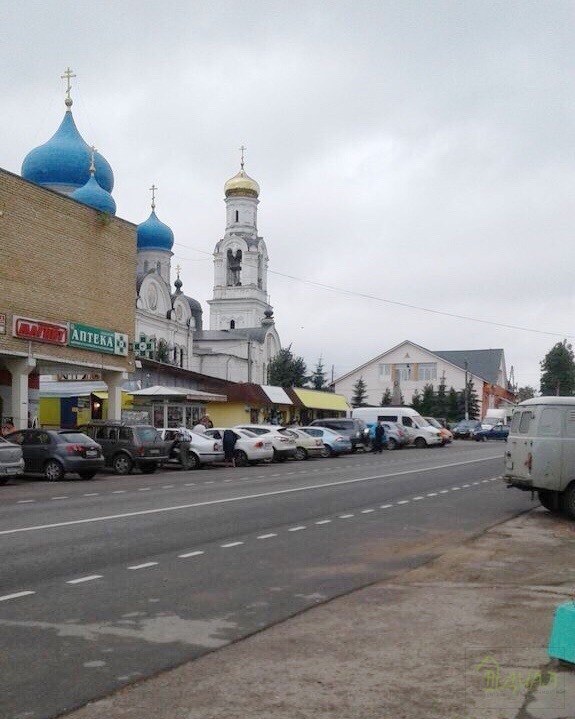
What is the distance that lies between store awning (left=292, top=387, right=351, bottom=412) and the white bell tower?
101 ft

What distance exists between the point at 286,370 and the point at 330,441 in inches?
1779

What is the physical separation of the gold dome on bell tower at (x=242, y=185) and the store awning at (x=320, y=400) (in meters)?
34.6

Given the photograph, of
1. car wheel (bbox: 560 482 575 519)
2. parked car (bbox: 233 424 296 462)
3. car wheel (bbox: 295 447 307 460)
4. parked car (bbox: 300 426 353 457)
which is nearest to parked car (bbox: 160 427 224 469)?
parked car (bbox: 233 424 296 462)

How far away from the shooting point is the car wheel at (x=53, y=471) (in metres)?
23.0

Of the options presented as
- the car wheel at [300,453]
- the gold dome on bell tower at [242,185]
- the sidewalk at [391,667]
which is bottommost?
the sidewalk at [391,667]

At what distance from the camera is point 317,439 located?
35.8m

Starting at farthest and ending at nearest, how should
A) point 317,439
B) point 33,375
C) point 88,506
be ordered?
1. point 317,439
2. point 33,375
3. point 88,506

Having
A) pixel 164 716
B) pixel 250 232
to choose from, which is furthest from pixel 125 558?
pixel 250 232

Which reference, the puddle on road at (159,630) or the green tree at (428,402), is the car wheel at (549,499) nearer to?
the puddle on road at (159,630)

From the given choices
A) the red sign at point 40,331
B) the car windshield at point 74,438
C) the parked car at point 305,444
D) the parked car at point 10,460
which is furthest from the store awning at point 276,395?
the parked car at point 10,460

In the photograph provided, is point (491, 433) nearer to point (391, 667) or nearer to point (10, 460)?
point (10, 460)

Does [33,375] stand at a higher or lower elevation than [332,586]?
higher

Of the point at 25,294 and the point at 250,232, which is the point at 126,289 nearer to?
the point at 25,294

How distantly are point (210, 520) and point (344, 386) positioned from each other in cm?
8415
